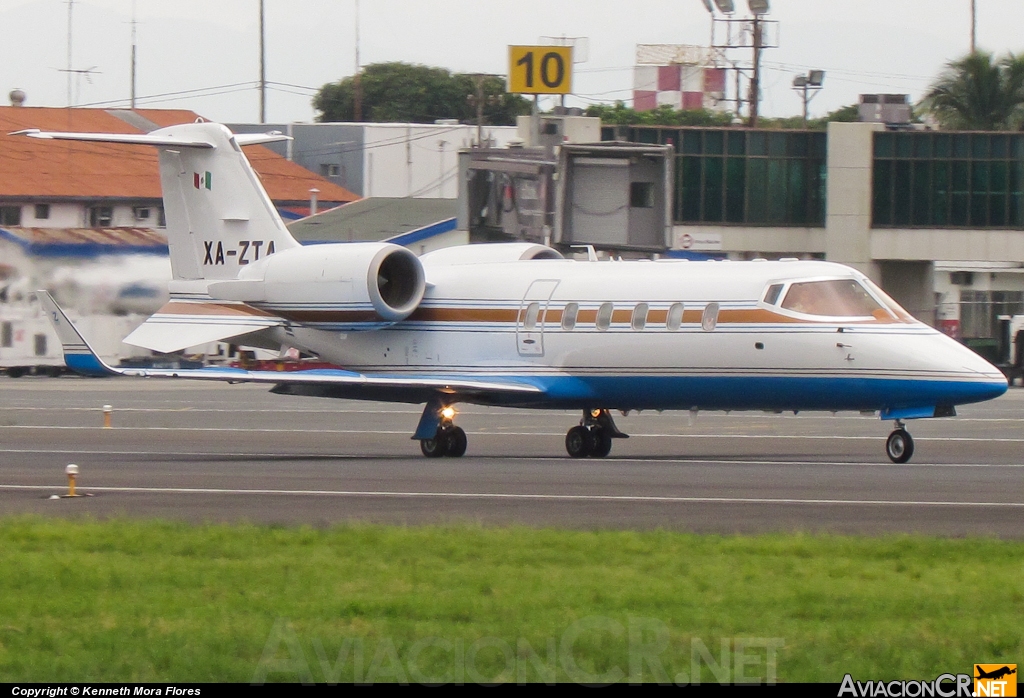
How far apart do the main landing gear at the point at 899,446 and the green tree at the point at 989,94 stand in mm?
50267

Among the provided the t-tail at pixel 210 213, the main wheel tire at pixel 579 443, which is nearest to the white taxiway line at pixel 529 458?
the main wheel tire at pixel 579 443

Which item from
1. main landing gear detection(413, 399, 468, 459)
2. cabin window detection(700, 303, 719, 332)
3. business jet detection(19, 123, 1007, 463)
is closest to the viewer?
business jet detection(19, 123, 1007, 463)

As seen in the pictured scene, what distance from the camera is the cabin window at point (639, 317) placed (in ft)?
68.1

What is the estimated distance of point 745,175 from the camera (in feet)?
198

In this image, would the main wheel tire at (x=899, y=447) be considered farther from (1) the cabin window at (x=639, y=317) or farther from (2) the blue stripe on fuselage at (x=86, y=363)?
(2) the blue stripe on fuselage at (x=86, y=363)

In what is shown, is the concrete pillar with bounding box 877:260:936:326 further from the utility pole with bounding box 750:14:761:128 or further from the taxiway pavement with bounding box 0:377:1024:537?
the taxiway pavement with bounding box 0:377:1024:537

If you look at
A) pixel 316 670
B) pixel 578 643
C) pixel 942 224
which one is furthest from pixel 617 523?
pixel 942 224

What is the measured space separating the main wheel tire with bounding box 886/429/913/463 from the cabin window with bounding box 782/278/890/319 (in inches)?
60.4

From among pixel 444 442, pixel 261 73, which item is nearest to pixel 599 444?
pixel 444 442

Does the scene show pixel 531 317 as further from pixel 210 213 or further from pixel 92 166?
pixel 92 166

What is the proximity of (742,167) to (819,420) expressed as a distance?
30447 millimetres

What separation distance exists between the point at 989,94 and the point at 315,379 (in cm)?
5286

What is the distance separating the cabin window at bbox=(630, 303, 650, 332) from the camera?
818 inches

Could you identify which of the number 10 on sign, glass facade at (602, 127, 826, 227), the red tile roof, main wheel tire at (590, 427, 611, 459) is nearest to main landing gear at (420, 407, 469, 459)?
main wheel tire at (590, 427, 611, 459)
